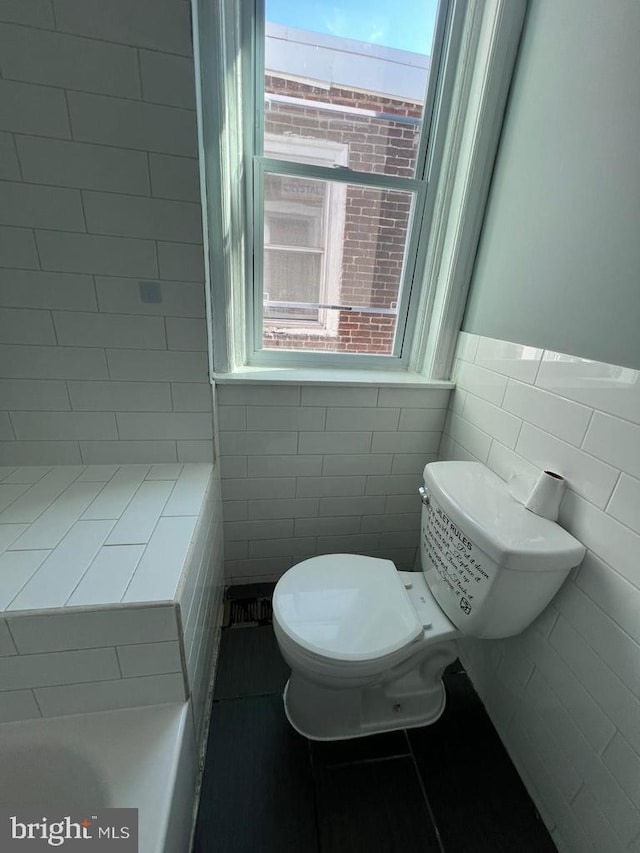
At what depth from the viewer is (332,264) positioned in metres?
1.27

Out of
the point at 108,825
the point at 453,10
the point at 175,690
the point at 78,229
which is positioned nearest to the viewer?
the point at 108,825

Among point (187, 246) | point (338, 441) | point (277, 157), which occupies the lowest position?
point (338, 441)

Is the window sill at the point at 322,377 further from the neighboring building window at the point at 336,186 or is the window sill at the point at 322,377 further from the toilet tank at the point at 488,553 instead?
the toilet tank at the point at 488,553

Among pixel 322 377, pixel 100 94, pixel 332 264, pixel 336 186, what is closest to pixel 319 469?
pixel 322 377

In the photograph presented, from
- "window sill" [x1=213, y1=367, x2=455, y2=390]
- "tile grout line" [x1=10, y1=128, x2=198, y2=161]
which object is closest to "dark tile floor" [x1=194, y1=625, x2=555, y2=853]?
"window sill" [x1=213, y1=367, x2=455, y2=390]

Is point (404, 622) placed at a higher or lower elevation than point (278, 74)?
lower

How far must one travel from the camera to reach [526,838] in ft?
2.75

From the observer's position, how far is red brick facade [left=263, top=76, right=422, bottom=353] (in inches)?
43.9

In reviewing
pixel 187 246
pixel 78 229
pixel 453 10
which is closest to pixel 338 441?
pixel 187 246

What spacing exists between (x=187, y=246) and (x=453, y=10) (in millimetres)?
1098

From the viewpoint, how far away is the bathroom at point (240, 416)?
0.69m

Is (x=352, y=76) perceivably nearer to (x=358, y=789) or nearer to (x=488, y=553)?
(x=488, y=553)

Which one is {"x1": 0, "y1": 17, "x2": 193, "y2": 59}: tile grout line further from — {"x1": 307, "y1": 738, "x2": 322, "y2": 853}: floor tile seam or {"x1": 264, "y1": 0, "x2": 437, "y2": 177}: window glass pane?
{"x1": 307, "y1": 738, "x2": 322, "y2": 853}: floor tile seam

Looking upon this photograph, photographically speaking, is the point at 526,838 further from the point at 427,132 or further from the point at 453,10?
the point at 453,10
